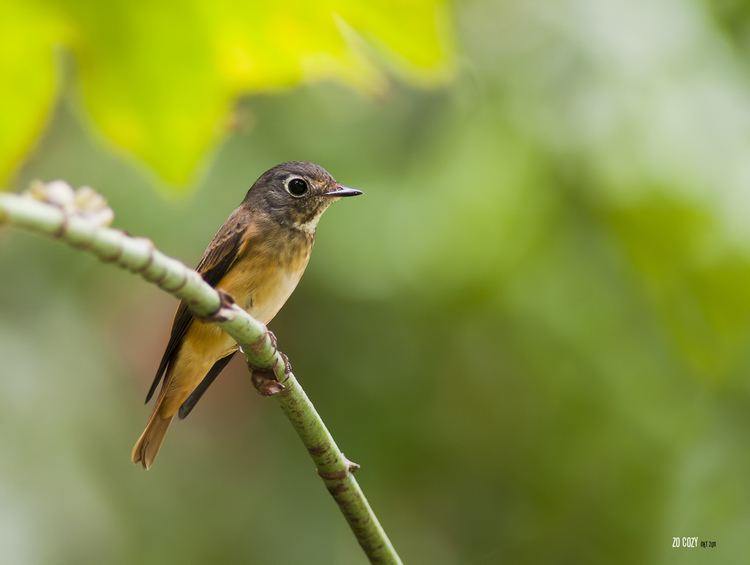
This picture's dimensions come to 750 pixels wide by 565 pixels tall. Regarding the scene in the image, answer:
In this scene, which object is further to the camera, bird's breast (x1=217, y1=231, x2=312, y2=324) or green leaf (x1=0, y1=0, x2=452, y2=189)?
bird's breast (x1=217, y1=231, x2=312, y2=324)

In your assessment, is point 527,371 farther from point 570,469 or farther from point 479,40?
point 479,40

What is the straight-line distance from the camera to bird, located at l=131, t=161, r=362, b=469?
386 cm

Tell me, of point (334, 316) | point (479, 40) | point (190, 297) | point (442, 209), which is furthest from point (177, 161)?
point (334, 316)

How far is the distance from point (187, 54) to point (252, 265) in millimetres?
2262

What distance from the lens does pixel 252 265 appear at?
12.9 ft

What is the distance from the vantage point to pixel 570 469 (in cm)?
607

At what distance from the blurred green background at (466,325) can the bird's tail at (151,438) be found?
0.89ft

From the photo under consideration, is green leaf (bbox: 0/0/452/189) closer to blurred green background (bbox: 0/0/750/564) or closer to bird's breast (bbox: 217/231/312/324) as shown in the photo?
blurred green background (bbox: 0/0/750/564)

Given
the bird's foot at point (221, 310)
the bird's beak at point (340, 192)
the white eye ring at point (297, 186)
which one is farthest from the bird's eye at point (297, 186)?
the bird's foot at point (221, 310)

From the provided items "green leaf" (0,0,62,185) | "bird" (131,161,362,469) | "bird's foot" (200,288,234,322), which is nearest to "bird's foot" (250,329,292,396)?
"bird's foot" (200,288,234,322)

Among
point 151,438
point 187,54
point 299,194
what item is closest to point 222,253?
point 299,194

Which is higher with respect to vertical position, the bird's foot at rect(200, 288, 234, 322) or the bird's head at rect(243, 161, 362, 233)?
the bird's head at rect(243, 161, 362, 233)

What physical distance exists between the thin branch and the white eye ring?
2.18 meters

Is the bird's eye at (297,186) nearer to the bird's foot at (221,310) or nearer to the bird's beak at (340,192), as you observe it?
the bird's beak at (340,192)
